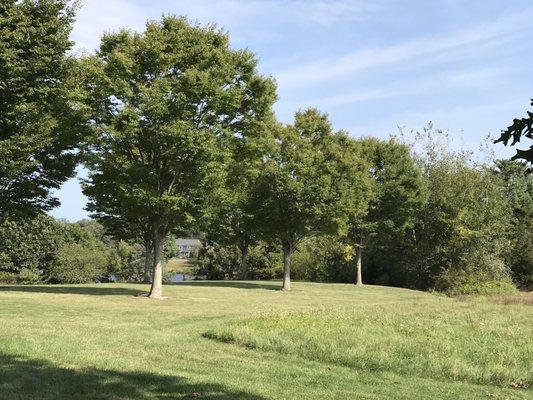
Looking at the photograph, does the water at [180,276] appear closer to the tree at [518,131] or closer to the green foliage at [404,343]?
the green foliage at [404,343]

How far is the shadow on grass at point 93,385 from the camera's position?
654 cm

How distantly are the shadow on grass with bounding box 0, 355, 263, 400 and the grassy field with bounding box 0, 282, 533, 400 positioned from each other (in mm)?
13

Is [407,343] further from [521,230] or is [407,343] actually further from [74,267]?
[74,267]

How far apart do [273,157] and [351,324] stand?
18.7 metres

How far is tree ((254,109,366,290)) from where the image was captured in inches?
1203

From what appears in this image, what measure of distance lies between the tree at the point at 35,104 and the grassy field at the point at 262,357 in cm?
861

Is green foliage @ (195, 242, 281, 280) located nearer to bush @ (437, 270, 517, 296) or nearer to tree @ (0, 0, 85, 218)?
bush @ (437, 270, 517, 296)

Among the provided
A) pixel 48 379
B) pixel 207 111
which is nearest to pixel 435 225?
pixel 207 111

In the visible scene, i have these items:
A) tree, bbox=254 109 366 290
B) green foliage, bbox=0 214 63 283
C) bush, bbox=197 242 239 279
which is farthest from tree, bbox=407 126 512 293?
green foliage, bbox=0 214 63 283

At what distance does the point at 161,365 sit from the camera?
8734 mm

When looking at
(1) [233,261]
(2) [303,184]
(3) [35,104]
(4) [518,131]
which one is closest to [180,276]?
(1) [233,261]

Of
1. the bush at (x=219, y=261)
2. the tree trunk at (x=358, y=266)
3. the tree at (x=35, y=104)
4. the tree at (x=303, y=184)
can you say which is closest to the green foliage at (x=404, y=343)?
the tree at (x=35, y=104)

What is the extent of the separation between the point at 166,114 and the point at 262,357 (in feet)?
44.3

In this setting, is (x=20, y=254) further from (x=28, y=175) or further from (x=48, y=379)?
(x=48, y=379)
